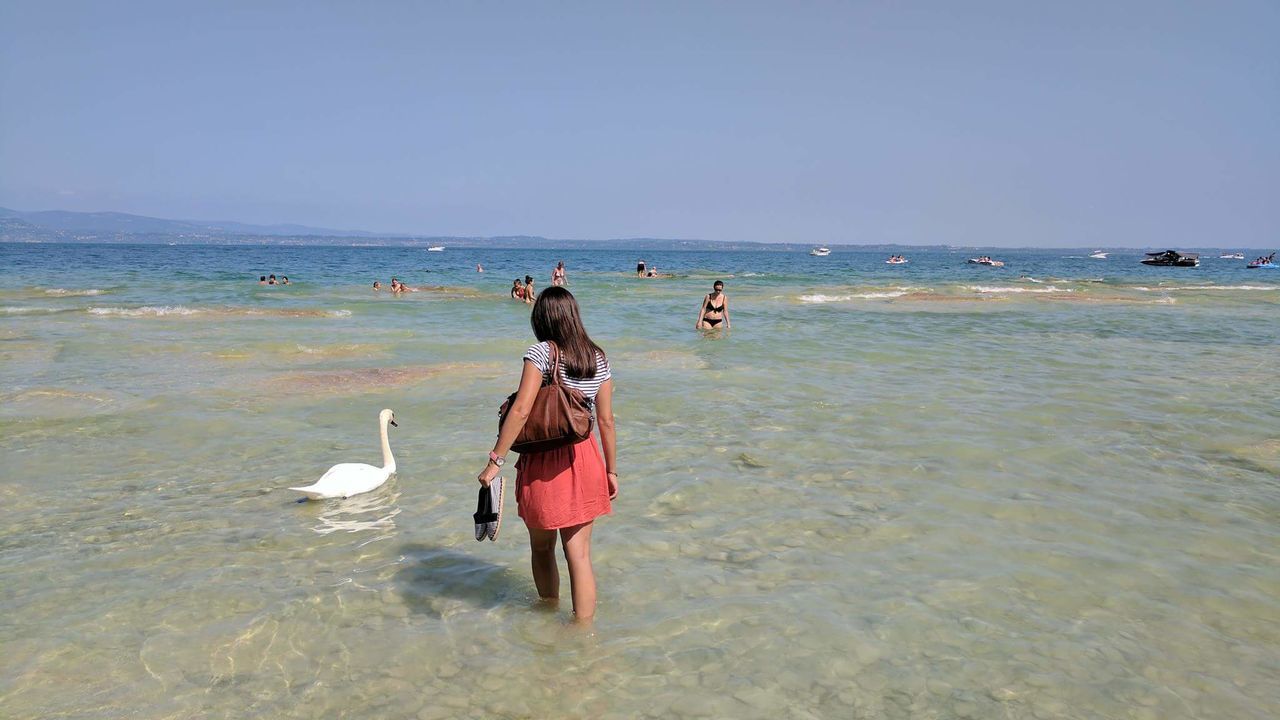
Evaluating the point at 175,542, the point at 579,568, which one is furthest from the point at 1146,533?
the point at 175,542

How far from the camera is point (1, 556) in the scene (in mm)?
5676

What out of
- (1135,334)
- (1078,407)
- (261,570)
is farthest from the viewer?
(1135,334)

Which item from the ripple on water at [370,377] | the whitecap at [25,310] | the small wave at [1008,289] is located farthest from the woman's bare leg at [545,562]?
the small wave at [1008,289]

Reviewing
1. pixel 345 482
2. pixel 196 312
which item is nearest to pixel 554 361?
pixel 345 482

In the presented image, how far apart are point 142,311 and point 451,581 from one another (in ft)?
80.0

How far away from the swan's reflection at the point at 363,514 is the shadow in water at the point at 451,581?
590mm

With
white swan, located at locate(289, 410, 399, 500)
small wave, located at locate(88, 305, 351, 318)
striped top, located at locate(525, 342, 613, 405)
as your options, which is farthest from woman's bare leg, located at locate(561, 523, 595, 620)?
small wave, located at locate(88, 305, 351, 318)

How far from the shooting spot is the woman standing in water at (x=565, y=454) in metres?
4.18

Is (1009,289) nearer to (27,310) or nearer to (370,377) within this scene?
(370,377)

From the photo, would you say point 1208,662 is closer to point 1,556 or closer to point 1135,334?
point 1,556

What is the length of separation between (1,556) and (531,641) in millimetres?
3981

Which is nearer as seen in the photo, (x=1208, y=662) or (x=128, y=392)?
(x=1208, y=662)

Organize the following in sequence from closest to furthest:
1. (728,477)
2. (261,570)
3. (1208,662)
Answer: (1208,662), (261,570), (728,477)

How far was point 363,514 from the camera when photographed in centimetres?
670
